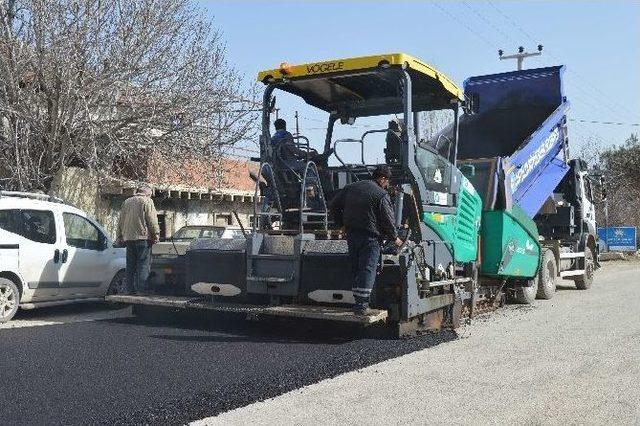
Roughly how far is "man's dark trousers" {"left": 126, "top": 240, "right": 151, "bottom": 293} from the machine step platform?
47 centimetres

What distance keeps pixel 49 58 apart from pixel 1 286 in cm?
686

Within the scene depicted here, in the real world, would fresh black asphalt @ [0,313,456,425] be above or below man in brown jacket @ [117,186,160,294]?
below

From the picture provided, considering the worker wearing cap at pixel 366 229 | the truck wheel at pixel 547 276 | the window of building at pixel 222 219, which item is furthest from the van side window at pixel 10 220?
the window of building at pixel 222 219

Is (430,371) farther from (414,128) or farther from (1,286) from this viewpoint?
(1,286)

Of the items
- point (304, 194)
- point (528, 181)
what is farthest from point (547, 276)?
point (304, 194)

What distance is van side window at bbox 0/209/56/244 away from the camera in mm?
8992

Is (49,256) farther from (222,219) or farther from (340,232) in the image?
(222,219)

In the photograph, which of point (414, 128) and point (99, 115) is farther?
point (99, 115)

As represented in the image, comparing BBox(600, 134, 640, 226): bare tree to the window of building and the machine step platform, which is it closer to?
the window of building

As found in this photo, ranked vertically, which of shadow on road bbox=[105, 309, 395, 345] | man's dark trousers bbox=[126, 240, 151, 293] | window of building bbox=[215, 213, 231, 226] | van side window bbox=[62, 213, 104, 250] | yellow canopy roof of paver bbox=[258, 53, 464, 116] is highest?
yellow canopy roof of paver bbox=[258, 53, 464, 116]

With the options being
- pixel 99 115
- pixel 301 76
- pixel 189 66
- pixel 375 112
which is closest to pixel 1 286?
pixel 301 76

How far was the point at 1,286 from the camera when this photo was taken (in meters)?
8.77

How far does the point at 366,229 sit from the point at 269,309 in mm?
1318

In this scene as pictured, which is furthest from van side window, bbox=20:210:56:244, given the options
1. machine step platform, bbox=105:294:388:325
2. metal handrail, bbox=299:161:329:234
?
metal handrail, bbox=299:161:329:234
